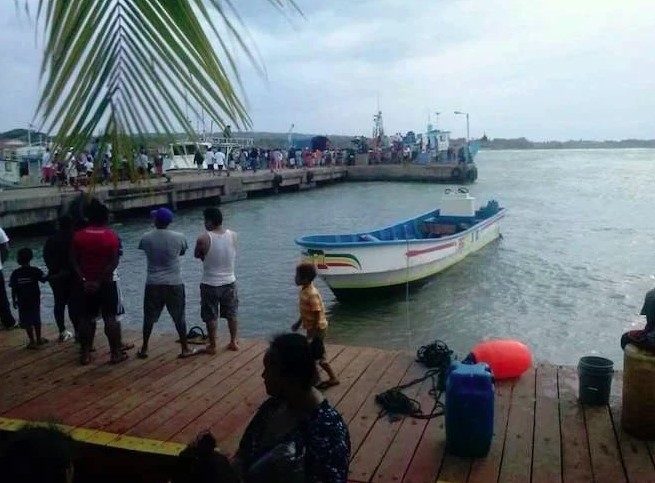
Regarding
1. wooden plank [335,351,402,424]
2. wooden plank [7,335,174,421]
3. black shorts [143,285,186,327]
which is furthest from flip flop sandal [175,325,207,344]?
wooden plank [335,351,402,424]

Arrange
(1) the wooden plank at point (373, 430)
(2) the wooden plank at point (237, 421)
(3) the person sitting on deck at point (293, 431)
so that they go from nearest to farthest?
(3) the person sitting on deck at point (293, 431) < (1) the wooden plank at point (373, 430) < (2) the wooden plank at point (237, 421)

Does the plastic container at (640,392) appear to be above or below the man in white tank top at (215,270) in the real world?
below

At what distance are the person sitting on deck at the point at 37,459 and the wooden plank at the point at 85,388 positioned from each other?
2862 mm

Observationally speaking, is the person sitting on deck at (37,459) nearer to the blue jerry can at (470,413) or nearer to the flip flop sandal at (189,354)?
the blue jerry can at (470,413)

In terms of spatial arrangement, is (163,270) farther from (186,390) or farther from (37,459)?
(37,459)

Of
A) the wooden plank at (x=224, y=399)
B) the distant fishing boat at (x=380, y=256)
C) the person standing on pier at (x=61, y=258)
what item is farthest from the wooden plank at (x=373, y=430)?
the distant fishing boat at (x=380, y=256)

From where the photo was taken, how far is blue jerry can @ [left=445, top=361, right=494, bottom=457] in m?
3.70

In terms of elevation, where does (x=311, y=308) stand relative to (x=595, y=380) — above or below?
above

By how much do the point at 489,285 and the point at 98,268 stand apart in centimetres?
1029

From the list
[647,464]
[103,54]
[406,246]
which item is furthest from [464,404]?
[406,246]

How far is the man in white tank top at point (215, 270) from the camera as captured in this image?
5.57 metres

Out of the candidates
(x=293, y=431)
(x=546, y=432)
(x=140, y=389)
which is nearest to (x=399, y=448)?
(x=546, y=432)

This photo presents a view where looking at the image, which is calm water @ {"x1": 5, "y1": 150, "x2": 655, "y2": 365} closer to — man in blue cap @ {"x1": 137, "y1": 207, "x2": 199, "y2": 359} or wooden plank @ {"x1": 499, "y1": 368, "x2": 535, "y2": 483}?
wooden plank @ {"x1": 499, "y1": 368, "x2": 535, "y2": 483}

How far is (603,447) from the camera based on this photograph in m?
3.85
